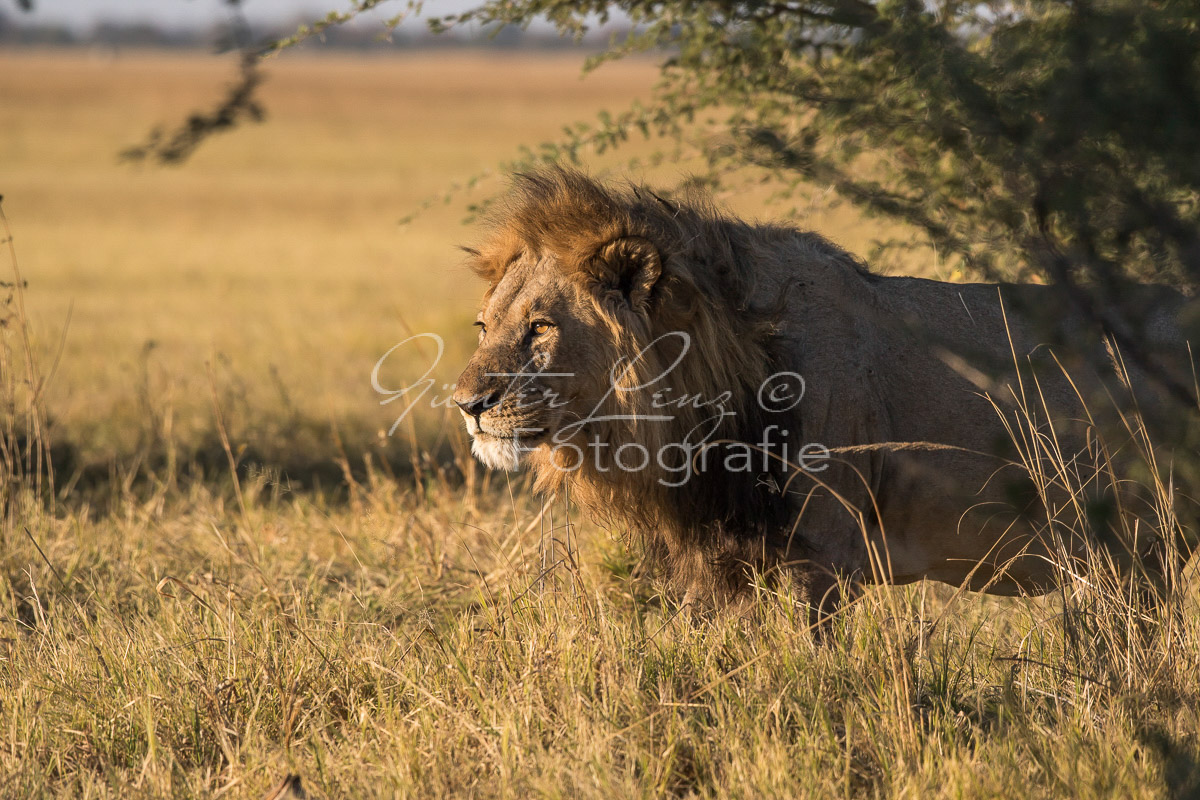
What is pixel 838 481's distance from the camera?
3.59 m

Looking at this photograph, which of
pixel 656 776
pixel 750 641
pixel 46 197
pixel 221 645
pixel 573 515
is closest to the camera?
pixel 656 776

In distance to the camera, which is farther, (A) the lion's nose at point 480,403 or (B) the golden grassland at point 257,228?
(B) the golden grassland at point 257,228

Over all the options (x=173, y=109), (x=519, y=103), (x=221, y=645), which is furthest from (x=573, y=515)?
(x=519, y=103)

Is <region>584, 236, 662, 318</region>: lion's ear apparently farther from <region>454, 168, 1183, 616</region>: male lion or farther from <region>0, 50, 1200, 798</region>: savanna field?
<region>0, 50, 1200, 798</region>: savanna field

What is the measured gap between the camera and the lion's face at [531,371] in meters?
3.45

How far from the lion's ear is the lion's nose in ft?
Result: 1.47

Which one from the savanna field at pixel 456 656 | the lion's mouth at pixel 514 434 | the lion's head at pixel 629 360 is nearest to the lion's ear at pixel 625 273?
the lion's head at pixel 629 360

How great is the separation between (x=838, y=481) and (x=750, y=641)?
1.88 ft

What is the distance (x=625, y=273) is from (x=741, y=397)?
0.54 m

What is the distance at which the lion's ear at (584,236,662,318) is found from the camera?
3.51 m

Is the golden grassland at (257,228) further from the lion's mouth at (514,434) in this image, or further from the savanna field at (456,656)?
the lion's mouth at (514,434)

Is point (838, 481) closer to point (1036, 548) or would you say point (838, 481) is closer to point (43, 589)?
point (1036, 548)
